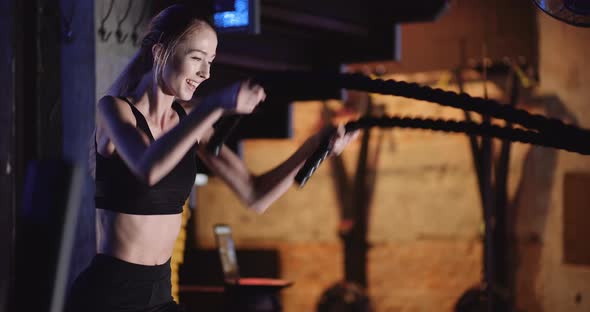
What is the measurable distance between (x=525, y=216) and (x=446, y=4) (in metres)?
2.56

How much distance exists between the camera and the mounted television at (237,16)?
330 cm

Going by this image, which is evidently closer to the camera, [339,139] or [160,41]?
[339,139]

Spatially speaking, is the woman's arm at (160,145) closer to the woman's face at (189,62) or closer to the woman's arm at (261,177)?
the woman's face at (189,62)

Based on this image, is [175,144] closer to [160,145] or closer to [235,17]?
[160,145]

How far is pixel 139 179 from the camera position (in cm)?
202

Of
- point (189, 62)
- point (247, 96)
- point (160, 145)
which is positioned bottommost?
point (160, 145)

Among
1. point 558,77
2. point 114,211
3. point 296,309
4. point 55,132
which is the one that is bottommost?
point 296,309

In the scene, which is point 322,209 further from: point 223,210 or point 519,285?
point 519,285

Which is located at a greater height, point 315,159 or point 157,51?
point 157,51

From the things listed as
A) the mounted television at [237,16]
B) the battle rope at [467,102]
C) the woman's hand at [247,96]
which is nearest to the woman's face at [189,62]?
the woman's hand at [247,96]

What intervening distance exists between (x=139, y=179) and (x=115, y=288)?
1.08ft

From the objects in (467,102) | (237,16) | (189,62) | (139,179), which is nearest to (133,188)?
(139,179)

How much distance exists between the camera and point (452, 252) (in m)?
6.62

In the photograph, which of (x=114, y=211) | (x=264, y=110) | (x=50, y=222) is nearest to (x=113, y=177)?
(x=114, y=211)
